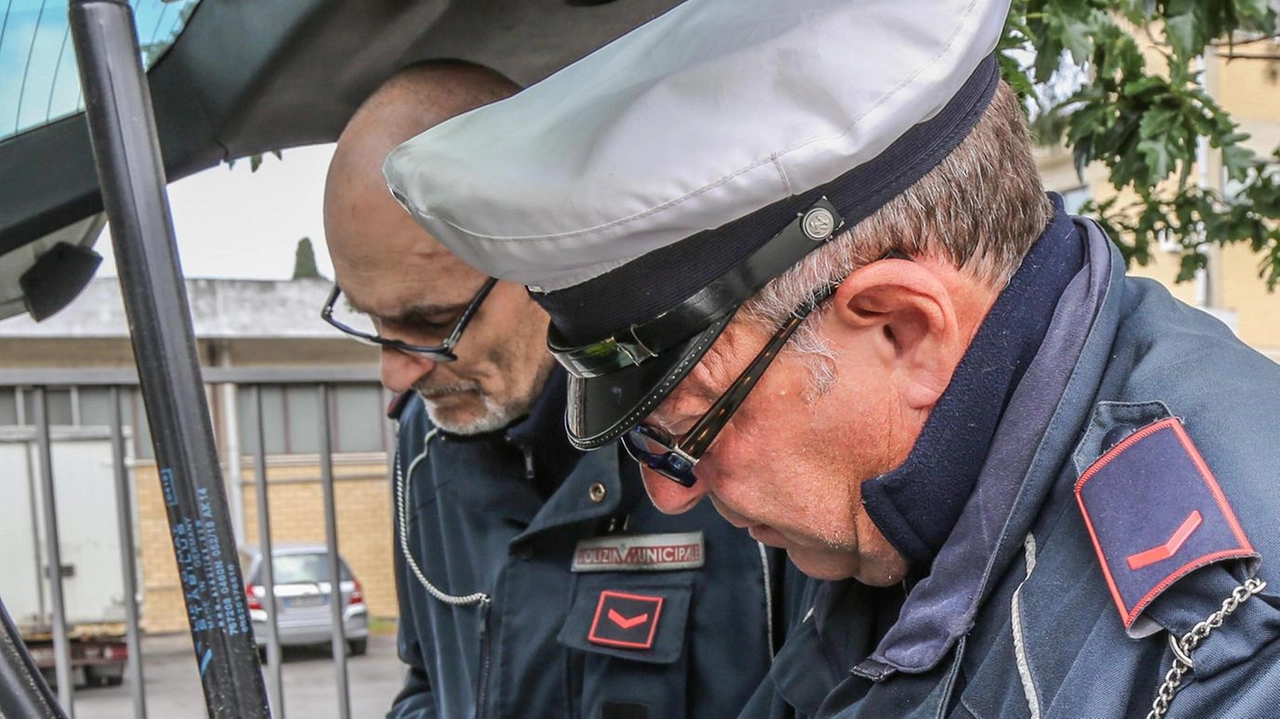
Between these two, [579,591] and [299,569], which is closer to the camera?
[579,591]

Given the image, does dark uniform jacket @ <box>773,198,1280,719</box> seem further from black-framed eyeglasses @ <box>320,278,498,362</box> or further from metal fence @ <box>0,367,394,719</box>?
metal fence @ <box>0,367,394,719</box>

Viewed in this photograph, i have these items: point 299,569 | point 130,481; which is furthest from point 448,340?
point 299,569

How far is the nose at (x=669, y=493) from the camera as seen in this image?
1.36 metres

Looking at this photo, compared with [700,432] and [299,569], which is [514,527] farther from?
[299,569]

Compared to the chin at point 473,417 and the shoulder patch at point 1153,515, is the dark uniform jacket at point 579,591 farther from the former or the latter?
the shoulder patch at point 1153,515

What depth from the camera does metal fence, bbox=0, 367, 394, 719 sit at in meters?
3.57

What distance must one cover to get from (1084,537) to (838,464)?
0.23 m

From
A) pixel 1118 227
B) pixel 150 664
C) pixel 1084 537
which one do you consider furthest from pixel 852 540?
pixel 150 664

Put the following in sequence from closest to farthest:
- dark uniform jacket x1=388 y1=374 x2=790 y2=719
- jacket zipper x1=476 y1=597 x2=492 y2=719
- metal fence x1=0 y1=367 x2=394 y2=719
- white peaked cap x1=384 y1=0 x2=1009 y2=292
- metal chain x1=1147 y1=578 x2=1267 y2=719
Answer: metal chain x1=1147 y1=578 x2=1267 y2=719
white peaked cap x1=384 y1=0 x2=1009 y2=292
dark uniform jacket x1=388 y1=374 x2=790 y2=719
jacket zipper x1=476 y1=597 x2=492 y2=719
metal fence x1=0 y1=367 x2=394 y2=719

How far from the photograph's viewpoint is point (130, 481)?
12.3 ft

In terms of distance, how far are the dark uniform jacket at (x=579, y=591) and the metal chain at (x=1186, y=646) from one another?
26.5 inches

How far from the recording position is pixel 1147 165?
2488 millimetres

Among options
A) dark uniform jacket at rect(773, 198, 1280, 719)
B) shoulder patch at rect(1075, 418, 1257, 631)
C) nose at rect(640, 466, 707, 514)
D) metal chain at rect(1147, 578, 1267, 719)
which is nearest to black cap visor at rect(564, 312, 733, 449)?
nose at rect(640, 466, 707, 514)

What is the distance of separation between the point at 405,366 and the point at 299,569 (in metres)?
3.00
